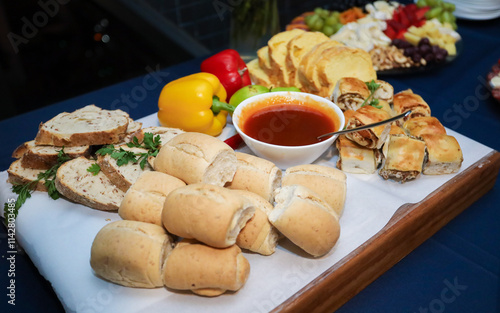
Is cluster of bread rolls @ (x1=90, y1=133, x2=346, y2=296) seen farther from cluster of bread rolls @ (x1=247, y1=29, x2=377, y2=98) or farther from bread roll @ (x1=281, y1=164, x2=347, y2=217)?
cluster of bread rolls @ (x1=247, y1=29, x2=377, y2=98)

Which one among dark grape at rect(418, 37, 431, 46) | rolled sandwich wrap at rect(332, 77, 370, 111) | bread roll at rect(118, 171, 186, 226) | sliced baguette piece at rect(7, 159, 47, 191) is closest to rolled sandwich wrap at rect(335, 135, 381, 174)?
rolled sandwich wrap at rect(332, 77, 370, 111)

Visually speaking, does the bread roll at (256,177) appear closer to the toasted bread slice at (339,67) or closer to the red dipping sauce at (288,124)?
the red dipping sauce at (288,124)

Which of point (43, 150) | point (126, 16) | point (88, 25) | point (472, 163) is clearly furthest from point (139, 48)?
point (472, 163)

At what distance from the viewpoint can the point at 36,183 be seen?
7.36 feet

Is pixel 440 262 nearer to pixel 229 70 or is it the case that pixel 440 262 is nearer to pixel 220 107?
pixel 220 107

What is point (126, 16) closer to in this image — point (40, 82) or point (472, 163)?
point (40, 82)

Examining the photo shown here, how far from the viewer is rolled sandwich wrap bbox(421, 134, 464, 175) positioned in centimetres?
225

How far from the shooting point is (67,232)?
2037 millimetres

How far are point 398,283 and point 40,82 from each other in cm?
512

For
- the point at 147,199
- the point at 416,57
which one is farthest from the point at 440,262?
the point at 416,57

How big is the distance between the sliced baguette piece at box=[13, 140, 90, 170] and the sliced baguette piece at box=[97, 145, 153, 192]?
16 centimetres

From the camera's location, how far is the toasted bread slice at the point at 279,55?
324 centimetres

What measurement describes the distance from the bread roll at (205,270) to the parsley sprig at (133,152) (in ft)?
2.31

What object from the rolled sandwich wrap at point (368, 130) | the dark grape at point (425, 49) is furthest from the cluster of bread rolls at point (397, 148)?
the dark grape at point (425, 49)
